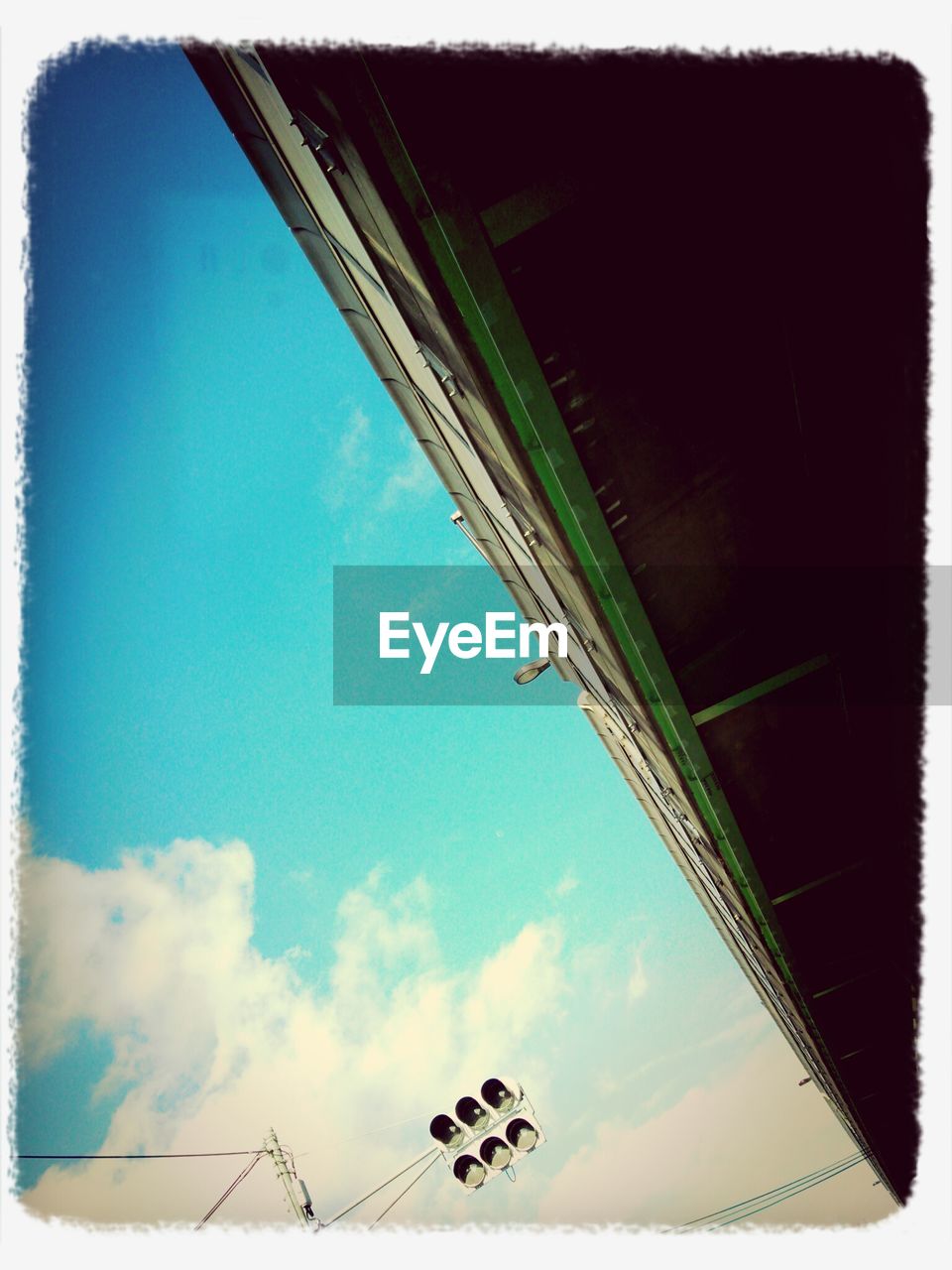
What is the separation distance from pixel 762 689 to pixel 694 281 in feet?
10.4

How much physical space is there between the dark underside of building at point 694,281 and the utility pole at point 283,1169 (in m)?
17.7

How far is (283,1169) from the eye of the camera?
1595 cm

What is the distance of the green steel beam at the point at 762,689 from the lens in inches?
199

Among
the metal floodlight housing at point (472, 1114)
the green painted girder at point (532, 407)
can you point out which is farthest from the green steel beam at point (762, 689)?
the metal floodlight housing at point (472, 1114)

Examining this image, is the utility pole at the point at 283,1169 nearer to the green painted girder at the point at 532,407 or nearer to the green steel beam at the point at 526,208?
the green painted girder at the point at 532,407

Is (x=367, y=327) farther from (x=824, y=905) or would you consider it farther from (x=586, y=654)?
(x=824, y=905)

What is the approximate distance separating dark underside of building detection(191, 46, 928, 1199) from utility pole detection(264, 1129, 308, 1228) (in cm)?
1771

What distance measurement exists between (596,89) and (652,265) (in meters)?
0.65

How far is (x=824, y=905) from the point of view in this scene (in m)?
7.95

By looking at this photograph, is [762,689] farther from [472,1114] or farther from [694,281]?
[472,1114]

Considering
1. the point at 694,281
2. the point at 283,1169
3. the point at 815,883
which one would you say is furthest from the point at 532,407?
the point at 283,1169

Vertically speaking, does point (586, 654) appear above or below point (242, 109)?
below

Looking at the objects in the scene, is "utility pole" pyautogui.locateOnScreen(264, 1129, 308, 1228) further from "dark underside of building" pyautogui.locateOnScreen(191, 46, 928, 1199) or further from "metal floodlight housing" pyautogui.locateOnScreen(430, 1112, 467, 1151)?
"dark underside of building" pyautogui.locateOnScreen(191, 46, 928, 1199)

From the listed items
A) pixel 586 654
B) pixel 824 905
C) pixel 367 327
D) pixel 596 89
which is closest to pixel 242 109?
pixel 367 327
